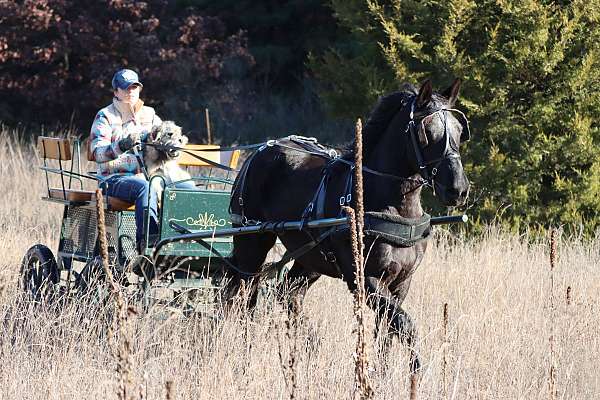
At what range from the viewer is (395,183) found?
21.6ft

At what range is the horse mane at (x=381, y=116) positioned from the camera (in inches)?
268

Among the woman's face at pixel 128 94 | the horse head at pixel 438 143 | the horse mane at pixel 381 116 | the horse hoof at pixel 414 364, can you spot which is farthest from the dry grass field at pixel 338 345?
the woman's face at pixel 128 94

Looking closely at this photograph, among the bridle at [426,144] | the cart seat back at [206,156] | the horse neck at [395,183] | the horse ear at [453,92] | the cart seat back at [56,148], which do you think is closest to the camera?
the bridle at [426,144]

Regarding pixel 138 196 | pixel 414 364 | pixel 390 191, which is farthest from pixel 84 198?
pixel 414 364

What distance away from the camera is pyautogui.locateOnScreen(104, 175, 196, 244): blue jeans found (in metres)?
7.74

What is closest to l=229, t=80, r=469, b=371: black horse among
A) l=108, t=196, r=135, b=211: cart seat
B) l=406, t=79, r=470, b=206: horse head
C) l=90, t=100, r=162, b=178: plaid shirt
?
l=406, t=79, r=470, b=206: horse head

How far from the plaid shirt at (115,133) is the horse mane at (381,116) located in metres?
1.78

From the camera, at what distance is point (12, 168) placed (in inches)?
564

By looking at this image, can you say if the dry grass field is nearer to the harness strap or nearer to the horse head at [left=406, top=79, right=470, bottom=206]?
the harness strap

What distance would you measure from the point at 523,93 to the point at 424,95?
15.9 ft

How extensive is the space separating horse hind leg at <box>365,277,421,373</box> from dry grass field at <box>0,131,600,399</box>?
0.12m

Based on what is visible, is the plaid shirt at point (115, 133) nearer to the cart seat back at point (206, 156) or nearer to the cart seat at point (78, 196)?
the cart seat at point (78, 196)

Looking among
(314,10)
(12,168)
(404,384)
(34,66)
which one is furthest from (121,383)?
(314,10)

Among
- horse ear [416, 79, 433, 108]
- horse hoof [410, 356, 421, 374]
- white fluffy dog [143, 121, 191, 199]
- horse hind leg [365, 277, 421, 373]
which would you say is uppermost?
horse ear [416, 79, 433, 108]
